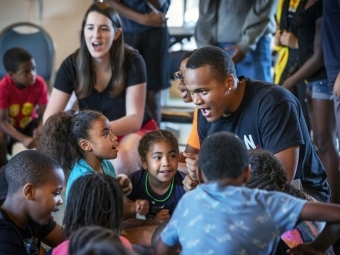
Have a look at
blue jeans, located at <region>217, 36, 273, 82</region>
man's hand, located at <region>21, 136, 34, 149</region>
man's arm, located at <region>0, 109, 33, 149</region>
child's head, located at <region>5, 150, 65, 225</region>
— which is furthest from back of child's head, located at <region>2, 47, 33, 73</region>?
child's head, located at <region>5, 150, 65, 225</region>

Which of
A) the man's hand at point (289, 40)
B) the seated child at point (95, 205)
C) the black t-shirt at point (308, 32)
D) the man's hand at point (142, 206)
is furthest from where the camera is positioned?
the man's hand at point (289, 40)

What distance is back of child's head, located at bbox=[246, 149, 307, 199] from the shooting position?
2.01m

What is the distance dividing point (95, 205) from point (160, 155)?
79cm

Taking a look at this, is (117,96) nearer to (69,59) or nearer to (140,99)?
(140,99)

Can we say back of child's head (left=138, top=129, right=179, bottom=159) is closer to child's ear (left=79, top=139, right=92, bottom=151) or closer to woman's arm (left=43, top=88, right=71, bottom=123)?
child's ear (left=79, top=139, right=92, bottom=151)

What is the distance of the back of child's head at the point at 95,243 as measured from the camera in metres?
1.55

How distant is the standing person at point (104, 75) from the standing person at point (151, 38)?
65 cm

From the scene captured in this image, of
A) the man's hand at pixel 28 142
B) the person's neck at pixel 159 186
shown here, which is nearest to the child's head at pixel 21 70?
the man's hand at pixel 28 142

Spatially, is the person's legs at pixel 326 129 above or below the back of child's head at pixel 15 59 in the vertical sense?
below

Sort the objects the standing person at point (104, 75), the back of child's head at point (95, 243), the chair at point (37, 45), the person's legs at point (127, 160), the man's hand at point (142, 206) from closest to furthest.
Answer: the back of child's head at point (95, 243), the man's hand at point (142, 206), the person's legs at point (127, 160), the standing person at point (104, 75), the chair at point (37, 45)

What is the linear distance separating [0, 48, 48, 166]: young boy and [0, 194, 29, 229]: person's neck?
1983 millimetres

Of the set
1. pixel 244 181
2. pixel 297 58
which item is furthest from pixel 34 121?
pixel 244 181

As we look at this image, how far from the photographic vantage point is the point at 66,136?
8.86 ft

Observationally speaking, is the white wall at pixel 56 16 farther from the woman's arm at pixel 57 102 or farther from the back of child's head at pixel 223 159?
the back of child's head at pixel 223 159
